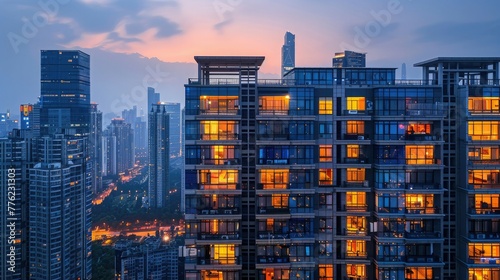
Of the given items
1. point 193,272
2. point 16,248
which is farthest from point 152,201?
point 193,272

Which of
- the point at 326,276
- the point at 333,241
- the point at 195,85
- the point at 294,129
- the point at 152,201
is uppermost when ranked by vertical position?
the point at 195,85

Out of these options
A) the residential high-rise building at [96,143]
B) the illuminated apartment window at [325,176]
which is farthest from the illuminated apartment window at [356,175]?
the residential high-rise building at [96,143]

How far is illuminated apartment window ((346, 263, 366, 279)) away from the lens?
1573 centimetres

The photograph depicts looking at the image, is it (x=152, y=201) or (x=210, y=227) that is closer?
(x=210, y=227)

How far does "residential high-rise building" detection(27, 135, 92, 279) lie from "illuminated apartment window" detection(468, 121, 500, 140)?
33120 mm

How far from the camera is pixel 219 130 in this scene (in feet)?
50.0

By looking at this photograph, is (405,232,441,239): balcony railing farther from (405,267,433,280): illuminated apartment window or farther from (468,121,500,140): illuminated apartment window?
(468,121,500,140): illuminated apartment window

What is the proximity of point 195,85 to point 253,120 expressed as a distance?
2.74 meters

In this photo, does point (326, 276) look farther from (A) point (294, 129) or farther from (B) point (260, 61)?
(B) point (260, 61)

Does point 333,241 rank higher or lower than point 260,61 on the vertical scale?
lower

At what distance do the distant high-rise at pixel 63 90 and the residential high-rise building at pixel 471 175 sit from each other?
71.4 metres

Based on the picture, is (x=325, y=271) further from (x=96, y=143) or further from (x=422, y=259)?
(x=96, y=143)

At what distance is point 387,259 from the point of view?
1527cm

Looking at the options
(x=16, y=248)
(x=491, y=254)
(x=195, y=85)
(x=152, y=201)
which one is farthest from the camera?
(x=152, y=201)
